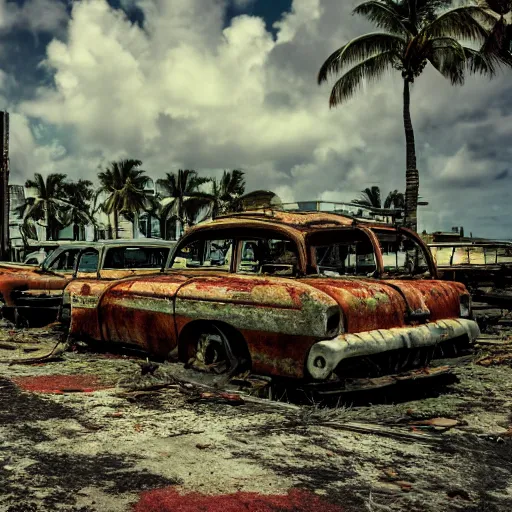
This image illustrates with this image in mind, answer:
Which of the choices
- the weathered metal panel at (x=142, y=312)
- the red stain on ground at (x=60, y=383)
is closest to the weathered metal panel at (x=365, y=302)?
the weathered metal panel at (x=142, y=312)

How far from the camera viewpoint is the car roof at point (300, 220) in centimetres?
520

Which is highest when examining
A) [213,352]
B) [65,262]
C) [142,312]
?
[65,262]

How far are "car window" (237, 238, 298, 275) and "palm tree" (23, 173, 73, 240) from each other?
149 feet

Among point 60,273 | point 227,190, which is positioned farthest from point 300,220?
point 227,190

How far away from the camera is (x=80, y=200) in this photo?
51562 millimetres

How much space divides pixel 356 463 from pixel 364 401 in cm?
141

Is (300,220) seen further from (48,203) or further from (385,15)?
(48,203)

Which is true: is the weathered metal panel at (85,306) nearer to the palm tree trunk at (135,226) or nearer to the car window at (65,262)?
the car window at (65,262)

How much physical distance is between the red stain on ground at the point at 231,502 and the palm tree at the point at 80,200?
4941 centimetres

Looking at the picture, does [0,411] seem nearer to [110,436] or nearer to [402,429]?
[110,436]

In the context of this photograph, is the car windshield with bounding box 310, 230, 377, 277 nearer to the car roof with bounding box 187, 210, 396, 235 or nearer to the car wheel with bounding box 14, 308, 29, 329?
the car roof with bounding box 187, 210, 396, 235

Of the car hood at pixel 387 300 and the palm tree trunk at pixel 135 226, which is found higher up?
the palm tree trunk at pixel 135 226

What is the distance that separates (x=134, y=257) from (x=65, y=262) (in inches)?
66.5

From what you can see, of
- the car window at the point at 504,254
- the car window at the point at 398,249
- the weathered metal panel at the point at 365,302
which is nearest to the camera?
the weathered metal panel at the point at 365,302
